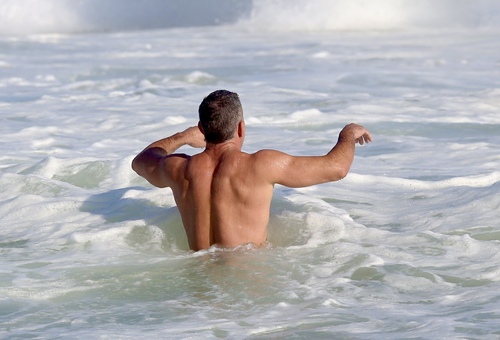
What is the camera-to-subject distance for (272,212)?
17.2 ft

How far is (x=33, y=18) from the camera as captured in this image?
27266mm

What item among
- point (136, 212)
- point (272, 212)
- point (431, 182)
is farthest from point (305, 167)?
point (431, 182)

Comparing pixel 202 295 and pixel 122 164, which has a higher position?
pixel 122 164

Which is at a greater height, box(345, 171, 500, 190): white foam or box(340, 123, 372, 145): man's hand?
box(340, 123, 372, 145): man's hand

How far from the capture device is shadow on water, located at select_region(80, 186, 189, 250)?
5027mm

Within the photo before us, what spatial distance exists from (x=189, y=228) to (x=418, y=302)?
1213 mm

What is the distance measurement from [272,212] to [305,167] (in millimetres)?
870

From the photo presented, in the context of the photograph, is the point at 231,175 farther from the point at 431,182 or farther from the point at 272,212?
the point at 431,182

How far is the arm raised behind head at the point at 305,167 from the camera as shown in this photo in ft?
14.4

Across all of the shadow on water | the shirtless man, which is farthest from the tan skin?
the shadow on water

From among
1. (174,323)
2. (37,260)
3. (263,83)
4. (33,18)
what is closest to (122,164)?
(37,260)

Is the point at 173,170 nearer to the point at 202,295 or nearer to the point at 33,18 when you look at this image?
the point at 202,295

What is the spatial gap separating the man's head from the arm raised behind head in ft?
0.66

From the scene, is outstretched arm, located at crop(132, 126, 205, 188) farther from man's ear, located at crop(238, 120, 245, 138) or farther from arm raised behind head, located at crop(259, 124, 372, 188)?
arm raised behind head, located at crop(259, 124, 372, 188)
